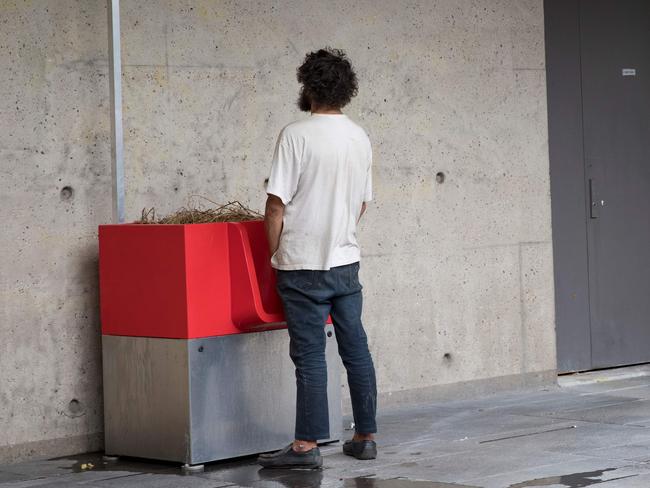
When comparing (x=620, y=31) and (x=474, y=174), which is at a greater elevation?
(x=620, y=31)

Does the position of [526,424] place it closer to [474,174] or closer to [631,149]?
[474,174]

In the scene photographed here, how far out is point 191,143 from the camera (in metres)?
6.80

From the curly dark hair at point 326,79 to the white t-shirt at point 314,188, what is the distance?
0.08 metres

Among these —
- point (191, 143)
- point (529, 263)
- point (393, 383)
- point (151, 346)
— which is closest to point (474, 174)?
point (529, 263)

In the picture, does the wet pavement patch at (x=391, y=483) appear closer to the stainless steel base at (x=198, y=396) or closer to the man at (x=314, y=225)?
the man at (x=314, y=225)

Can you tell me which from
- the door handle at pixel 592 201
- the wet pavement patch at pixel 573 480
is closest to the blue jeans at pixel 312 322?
the wet pavement patch at pixel 573 480

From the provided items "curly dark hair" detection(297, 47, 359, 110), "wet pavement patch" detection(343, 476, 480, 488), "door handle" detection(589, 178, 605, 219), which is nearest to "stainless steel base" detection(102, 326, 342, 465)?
"wet pavement patch" detection(343, 476, 480, 488)

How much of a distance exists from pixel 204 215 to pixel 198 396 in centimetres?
86

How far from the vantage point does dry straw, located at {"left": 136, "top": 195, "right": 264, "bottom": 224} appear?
20.2 ft

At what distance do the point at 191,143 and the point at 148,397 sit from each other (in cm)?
142

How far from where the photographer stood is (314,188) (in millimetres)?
5789

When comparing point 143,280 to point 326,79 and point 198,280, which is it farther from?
point 326,79

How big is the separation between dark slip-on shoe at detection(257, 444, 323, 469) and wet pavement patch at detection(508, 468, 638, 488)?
36.9 inches

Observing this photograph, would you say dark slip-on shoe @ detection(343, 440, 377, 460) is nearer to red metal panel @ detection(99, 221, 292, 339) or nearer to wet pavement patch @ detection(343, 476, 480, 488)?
wet pavement patch @ detection(343, 476, 480, 488)
